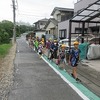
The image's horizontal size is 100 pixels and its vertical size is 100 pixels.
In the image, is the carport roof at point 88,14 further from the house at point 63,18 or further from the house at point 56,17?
the house at point 56,17

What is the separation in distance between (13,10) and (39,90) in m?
44.7

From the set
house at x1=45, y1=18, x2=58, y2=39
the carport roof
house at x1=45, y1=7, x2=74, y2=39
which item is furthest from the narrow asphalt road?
house at x1=45, y1=18, x2=58, y2=39

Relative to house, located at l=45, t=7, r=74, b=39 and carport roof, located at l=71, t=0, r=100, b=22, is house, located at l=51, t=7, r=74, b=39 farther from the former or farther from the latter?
carport roof, located at l=71, t=0, r=100, b=22

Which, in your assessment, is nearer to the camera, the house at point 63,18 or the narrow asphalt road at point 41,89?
the narrow asphalt road at point 41,89

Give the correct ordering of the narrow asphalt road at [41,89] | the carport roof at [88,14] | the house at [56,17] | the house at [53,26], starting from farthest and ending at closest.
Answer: the house at [53,26] → the house at [56,17] → the carport roof at [88,14] → the narrow asphalt road at [41,89]

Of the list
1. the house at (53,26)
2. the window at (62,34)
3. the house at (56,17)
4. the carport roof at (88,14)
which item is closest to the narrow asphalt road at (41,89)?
the carport roof at (88,14)

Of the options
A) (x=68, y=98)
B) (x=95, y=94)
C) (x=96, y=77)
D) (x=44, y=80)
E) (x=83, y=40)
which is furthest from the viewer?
(x=83, y=40)

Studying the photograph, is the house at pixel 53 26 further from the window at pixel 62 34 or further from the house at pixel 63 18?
the window at pixel 62 34

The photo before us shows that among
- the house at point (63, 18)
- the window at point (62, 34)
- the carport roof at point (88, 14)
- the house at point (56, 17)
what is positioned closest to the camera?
the carport roof at point (88, 14)

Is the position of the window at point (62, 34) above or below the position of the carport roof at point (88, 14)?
below

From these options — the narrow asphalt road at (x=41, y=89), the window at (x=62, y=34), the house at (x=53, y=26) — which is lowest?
the narrow asphalt road at (x=41, y=89)

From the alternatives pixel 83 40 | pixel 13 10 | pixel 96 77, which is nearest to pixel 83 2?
pixel 83 40

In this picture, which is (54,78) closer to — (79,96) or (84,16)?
(79,96)

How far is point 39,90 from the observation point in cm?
753
